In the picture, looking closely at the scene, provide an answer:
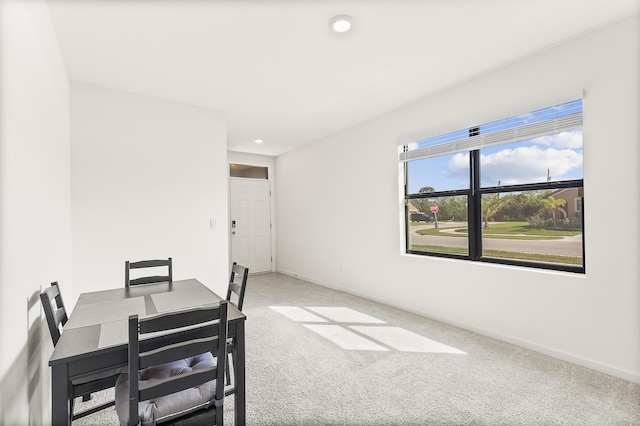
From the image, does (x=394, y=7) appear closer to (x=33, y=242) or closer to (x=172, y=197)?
(x=33, y=242)

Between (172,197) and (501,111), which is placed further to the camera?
(172,197)

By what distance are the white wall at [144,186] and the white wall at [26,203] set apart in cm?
87

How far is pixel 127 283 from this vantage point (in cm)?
241

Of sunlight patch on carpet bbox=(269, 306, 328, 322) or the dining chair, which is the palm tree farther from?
the dining chair

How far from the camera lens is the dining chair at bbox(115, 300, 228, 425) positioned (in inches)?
48.9

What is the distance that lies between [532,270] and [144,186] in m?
3.93

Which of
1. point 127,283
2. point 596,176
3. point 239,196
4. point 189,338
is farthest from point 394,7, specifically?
point 239,196

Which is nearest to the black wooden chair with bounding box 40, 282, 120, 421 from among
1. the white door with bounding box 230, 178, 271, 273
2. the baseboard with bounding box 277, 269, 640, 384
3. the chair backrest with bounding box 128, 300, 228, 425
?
the chair backrest with bounding box 128, 300, 228, 425

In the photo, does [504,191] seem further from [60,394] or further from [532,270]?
[60,394]

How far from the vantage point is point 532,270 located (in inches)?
106

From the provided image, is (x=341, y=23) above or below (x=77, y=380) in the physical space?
above

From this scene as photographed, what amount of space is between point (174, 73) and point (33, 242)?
6.43 ft

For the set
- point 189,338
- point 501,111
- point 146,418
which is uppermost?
point 501,111

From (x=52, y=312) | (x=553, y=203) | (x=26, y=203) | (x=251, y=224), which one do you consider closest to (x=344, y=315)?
(x=553, y=203)
